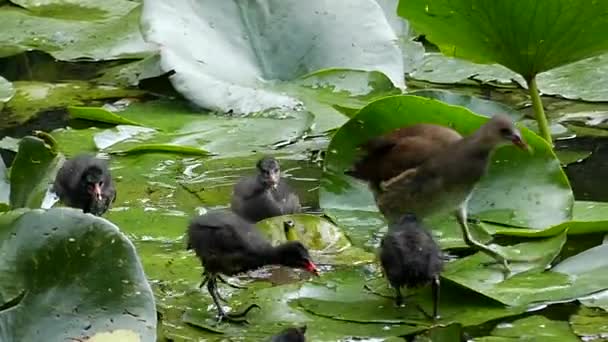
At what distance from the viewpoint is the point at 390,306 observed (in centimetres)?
394

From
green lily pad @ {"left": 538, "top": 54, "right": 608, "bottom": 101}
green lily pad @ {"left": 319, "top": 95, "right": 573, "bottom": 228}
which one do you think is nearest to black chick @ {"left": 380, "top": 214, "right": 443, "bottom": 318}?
green lily pad @ {"left": 319, "top": 95, "right": 573, "bottom": 228}

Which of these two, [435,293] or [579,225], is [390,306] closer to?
[435,293]

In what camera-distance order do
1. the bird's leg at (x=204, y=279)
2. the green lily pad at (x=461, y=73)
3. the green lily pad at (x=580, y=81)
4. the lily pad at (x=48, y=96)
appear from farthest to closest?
the green lily pad at (x=461, y=73), the lily pad at (x=48, y=96), the green lily pad at (x=580, y=81), the bird's leg at (x=204, y=279)

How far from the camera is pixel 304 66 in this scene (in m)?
6.02

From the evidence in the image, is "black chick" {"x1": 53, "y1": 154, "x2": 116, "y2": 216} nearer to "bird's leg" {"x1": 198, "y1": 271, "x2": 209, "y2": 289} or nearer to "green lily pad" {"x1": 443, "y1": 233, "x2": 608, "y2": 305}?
"bird's leg" {"x1": 198, "y1": 271, "x2": 209, "y2": 289}

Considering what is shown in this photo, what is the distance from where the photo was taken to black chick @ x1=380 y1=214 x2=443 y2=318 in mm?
3867

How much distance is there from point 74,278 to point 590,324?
53.6 inches

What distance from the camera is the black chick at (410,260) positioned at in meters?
3.87

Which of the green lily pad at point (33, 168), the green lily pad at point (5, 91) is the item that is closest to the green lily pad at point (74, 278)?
the green lily pad at point (33, 168)

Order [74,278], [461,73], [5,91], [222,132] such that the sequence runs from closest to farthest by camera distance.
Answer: [74,278]
[222,132]
[5,91]
[461,73]

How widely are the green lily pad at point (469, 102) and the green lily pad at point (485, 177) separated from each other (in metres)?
0.44

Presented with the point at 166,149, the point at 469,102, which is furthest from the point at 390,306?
the point at 166,149

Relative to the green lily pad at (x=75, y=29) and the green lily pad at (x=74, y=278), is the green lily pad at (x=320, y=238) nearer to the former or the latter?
the green lily pad at (x=74, y=278)

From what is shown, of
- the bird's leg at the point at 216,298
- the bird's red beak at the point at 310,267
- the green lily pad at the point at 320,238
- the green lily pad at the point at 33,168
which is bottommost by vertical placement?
the green lily pad at the point at 320,238
